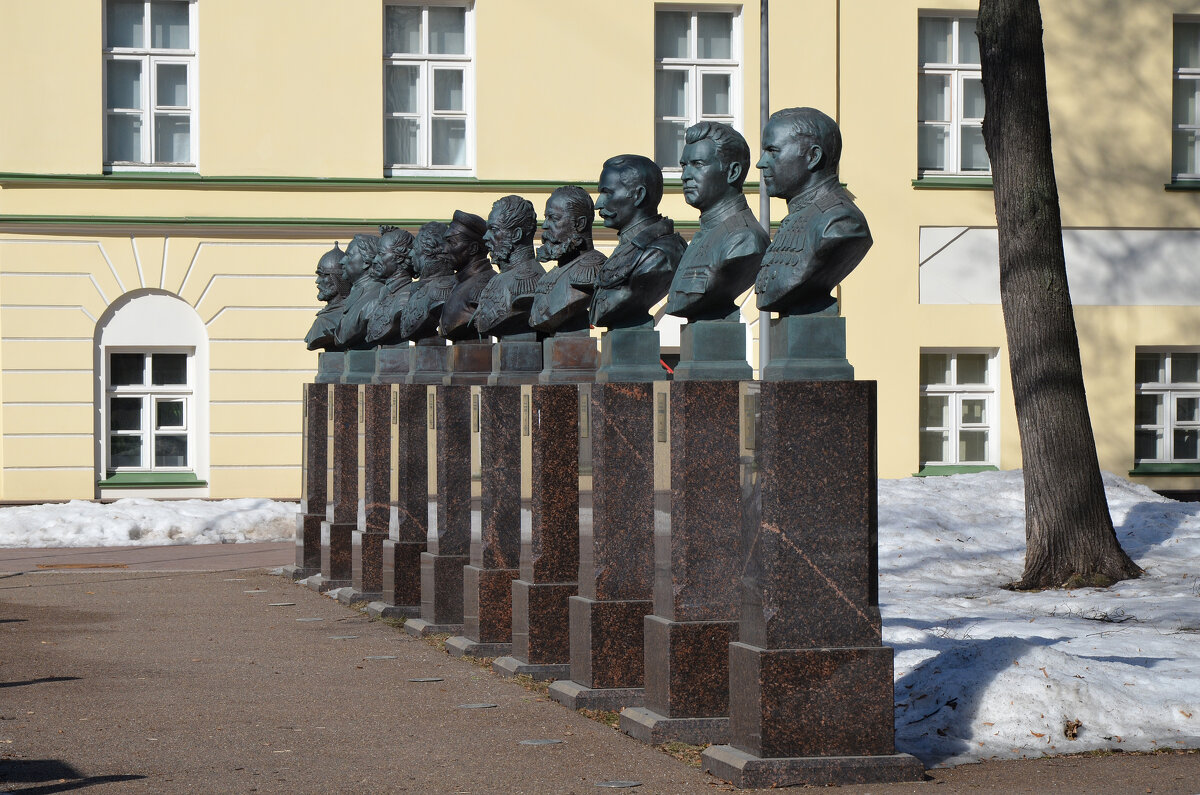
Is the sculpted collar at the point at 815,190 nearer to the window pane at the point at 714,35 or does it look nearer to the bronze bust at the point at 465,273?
the bronze bust at the point at 465,273

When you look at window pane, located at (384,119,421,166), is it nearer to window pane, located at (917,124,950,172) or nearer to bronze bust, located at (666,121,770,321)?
window pane, located at (917,124,950,172)

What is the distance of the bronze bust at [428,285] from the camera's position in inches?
527

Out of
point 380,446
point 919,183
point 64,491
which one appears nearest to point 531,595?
point 380,446

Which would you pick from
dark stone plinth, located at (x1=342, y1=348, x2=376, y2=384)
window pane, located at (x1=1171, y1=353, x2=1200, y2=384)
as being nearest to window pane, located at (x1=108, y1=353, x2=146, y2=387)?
dark stone plinth, located at (x1=342, y1=348, x2=376, y2=384)

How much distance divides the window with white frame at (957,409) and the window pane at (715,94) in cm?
448

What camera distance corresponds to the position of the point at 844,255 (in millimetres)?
7371

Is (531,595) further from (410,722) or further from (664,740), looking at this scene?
(664,740)

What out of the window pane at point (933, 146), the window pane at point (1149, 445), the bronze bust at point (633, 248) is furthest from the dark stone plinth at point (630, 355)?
the window pane at point (1149, 445)

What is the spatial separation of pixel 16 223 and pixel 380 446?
980 cm

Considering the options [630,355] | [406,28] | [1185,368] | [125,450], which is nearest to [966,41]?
[1185,368]

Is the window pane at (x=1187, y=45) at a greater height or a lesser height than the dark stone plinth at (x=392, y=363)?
greater

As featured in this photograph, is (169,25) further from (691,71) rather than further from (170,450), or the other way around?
(691,71)

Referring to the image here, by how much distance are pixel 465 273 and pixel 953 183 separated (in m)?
12.6

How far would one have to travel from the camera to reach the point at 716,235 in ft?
27.3
